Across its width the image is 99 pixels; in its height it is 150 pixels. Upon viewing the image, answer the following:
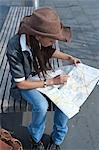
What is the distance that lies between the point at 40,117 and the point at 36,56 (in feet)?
1.68

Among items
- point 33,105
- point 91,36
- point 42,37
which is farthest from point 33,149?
point 91,36

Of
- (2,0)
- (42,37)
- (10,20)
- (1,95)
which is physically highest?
(42,37)

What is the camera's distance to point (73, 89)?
322 cm

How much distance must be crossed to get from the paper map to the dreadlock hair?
0.12m

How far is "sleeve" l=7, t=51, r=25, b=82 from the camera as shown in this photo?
2985 mm

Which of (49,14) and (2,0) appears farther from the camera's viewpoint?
(2,0)

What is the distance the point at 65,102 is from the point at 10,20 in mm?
2962

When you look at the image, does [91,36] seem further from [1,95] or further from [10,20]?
[1,95]

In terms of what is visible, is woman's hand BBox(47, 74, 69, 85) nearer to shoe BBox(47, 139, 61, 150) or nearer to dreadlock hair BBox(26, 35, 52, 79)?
dreadlock hair BBox(26, 35, 52, 79)

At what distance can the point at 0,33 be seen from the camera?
5.14 meters

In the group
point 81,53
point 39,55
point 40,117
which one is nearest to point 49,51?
point 39,55

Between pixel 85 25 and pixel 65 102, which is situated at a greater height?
pixel 65 102

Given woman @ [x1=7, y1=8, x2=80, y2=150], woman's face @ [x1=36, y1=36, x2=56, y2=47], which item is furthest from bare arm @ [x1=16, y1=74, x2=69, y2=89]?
woman's face @ [x1=36, y1=36, x2=56, y2=47]

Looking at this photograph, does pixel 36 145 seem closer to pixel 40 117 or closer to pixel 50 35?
pixel 40 117
